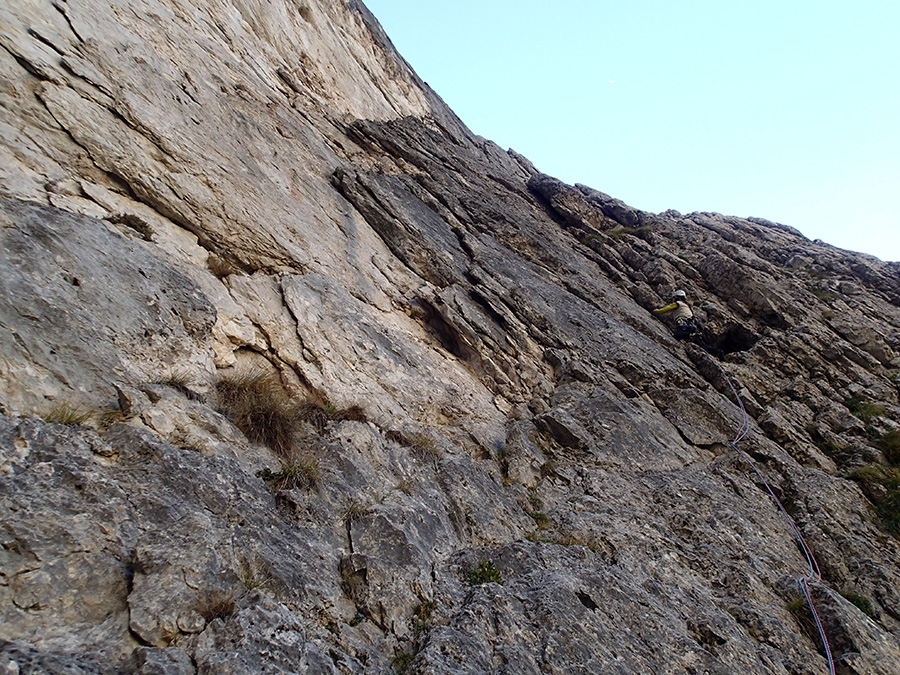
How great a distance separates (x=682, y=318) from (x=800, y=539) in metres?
8.41

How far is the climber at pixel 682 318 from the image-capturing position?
16.1m

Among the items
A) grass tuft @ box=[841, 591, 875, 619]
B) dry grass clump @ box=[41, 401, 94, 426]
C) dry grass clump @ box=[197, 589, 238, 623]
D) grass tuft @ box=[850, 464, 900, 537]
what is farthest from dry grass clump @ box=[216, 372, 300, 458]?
grass tuft @ box=[850, 464, 900, 537]

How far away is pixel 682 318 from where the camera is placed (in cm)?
1652

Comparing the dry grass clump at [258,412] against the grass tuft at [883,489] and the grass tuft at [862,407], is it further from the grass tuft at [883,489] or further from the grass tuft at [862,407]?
the grass tuft at [862,407]

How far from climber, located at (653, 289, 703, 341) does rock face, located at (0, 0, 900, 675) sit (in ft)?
1.92

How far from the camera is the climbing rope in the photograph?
731 centimetres

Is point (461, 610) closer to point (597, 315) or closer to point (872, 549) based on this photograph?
point (872, 549)

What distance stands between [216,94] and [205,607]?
36.7 ft

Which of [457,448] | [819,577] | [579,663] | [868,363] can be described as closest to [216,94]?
[457,448]

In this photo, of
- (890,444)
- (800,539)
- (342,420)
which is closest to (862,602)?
(800,539)

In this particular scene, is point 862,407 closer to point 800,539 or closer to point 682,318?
point 682,318

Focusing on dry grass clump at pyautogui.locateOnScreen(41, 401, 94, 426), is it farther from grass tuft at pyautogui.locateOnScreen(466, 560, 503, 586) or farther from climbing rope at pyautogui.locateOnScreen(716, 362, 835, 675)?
climbing rope at pyautogui.locateOnScreen(716, 362, 835, 675)

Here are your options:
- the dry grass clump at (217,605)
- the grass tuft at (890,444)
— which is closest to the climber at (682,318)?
the grass tuft at (890,444)

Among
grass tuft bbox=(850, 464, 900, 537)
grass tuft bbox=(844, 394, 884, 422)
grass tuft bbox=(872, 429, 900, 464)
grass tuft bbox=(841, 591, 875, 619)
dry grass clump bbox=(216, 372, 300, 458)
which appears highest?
grass tuft bbox=(844, 394, 884, 422)
